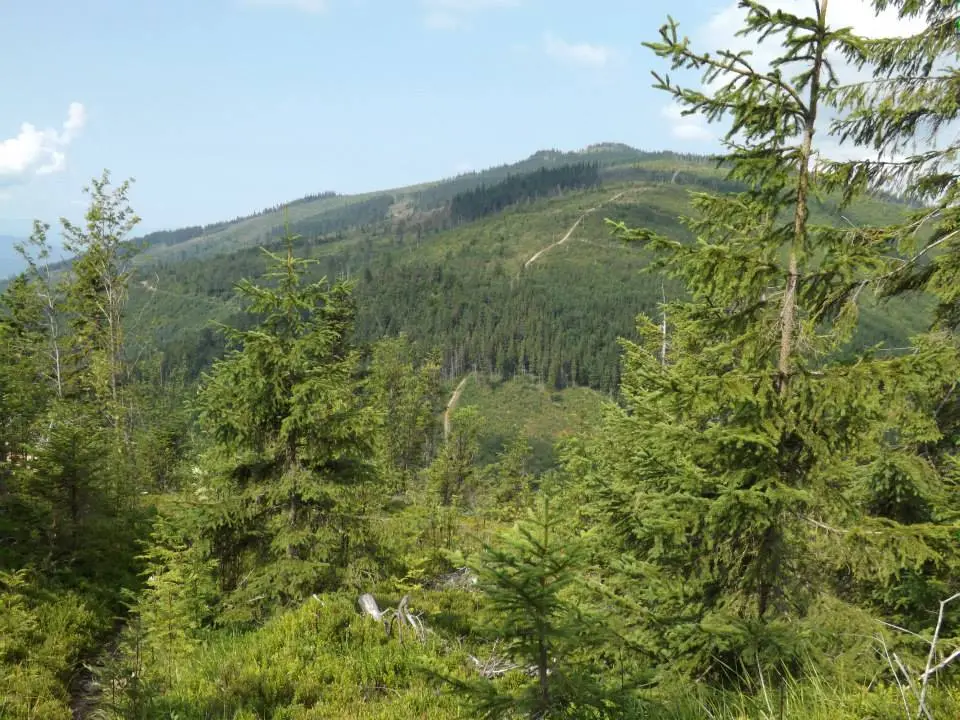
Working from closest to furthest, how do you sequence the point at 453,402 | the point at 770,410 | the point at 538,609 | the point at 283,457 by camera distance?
→ the point at 538,609 → the point at 770,410 → the point at 283,457 → the point at 453,402

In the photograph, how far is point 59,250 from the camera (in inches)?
901

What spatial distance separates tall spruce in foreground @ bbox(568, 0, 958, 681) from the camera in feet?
16.5

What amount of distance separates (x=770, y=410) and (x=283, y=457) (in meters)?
8.18

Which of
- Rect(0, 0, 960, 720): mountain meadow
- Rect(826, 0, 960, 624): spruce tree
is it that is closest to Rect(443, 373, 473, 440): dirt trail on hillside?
Rect(0, 0, 960, 720): mountain meadow

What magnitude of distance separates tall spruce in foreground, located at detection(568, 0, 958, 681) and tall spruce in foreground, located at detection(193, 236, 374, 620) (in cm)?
576

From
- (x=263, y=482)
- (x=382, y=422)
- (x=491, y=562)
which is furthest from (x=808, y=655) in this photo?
(x=263, y=482)

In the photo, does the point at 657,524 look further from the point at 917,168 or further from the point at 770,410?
the point at 917,168

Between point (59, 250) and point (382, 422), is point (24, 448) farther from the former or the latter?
point (59, 250)

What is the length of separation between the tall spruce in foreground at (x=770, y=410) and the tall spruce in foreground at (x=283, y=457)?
5.76 metres

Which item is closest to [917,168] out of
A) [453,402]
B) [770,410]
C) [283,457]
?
[770,410]

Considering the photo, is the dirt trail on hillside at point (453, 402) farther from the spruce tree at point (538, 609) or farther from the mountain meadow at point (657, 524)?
the spruce tree at point (538, 609)

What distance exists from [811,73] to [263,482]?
32.7ft

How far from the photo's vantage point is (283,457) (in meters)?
10.0

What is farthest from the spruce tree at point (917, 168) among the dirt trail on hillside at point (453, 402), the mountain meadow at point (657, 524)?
the dirt trail on hillside at point (453, 402)
